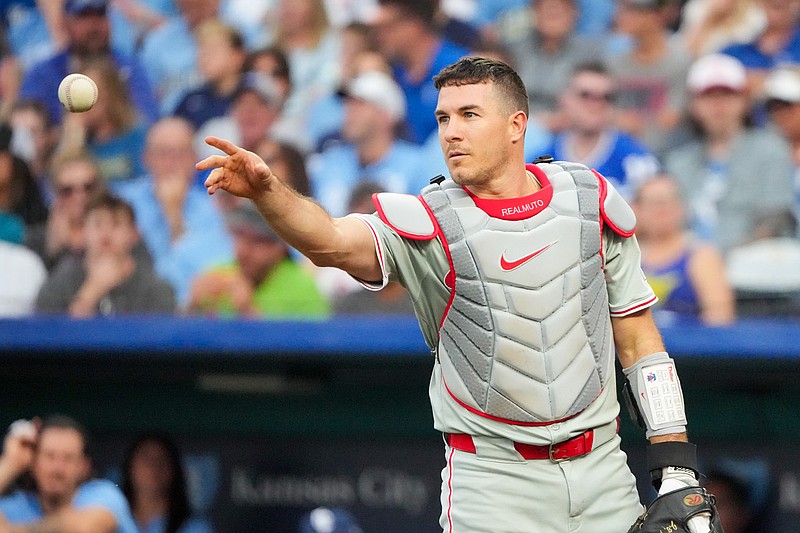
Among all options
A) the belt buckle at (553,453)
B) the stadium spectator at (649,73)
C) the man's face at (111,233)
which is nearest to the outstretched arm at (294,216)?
the belt buckle at (553,453)

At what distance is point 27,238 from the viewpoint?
6.72 metres

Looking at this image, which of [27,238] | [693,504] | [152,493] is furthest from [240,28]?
[693,504]

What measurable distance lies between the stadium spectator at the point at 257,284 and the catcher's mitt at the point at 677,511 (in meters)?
3.21

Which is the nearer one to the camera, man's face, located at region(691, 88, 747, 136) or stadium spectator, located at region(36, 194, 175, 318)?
man's face, located at region(691, 88, 747, 136)

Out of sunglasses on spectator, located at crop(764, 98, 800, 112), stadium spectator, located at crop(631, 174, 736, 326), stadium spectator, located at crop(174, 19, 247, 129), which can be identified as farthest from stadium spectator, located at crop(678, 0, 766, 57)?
stadium spectator, located at crop(174, 19, 247, 129)

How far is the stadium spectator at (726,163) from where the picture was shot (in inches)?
234

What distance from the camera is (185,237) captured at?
6.48 metres

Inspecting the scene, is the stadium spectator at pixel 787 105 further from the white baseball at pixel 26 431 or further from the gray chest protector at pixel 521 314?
the white baseball at pixel 26 431

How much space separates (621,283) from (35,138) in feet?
15.1

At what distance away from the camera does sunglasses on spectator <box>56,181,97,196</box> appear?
6.72 meters

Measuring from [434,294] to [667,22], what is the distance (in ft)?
12.7

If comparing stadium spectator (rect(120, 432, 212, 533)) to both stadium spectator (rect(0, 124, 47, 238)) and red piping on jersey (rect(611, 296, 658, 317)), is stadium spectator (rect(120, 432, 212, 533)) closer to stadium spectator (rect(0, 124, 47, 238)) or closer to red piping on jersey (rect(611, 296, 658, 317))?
stadium spectator (rect(0, 124, 47, 238))

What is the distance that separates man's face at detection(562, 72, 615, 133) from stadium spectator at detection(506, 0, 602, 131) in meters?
0.09

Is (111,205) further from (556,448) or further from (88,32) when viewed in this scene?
(556,448)
